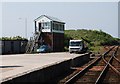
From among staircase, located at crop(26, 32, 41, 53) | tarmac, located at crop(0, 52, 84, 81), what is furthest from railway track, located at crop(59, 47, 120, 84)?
staircase, located at crop(26, 32, 41, 53)

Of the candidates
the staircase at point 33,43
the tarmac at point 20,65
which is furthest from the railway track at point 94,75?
the staircase at point 33,43

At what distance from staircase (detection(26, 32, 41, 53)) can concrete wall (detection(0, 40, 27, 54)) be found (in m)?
0.90

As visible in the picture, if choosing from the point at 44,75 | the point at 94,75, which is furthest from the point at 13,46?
the point at 44,75

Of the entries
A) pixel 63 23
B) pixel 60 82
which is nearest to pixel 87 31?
pixel 63 23

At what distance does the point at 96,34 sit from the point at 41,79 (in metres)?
148

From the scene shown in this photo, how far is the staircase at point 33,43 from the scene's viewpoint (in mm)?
61369

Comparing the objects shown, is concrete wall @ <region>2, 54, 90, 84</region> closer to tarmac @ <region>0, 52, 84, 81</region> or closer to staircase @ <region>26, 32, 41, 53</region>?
tarmac @ <region>0, 52, 84, 81</region>

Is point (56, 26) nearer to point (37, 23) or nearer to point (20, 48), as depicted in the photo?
point (37, 23)

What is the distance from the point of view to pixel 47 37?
6600cm

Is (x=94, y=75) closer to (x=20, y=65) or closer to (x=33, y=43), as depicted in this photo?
(x=20, y=65)

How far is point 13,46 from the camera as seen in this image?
58062 millimetres

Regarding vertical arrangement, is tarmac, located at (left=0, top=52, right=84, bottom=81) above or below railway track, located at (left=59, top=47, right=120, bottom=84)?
above

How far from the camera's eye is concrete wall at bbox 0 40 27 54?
55406 millimetres

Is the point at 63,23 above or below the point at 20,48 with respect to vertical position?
above
